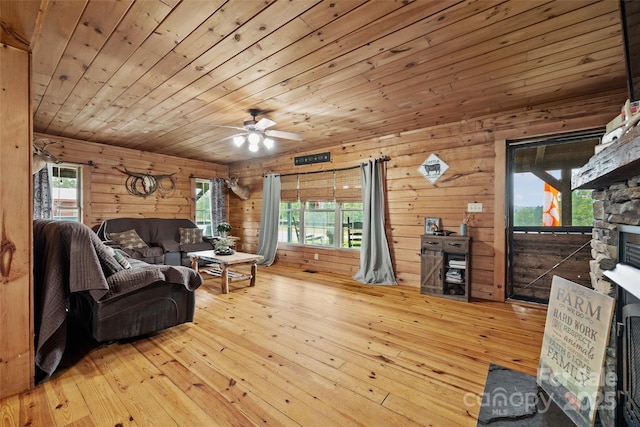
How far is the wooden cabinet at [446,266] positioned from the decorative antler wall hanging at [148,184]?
5194 mm

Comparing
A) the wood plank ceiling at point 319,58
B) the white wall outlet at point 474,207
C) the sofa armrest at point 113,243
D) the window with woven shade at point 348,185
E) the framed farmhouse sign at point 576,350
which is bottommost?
the framed farmhouse sign at point 576,350

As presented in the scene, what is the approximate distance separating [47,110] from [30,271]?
2.81 meters

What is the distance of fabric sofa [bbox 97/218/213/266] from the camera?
473 centimetres

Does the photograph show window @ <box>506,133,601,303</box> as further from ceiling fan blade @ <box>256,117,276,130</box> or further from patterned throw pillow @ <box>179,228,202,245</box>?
patterned throw pillow @ <box>179,228,202,245</box>

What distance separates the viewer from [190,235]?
219 inches

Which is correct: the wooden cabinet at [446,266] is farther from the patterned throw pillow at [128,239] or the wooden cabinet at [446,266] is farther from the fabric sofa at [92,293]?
the patterned throw pillow at [128,239]

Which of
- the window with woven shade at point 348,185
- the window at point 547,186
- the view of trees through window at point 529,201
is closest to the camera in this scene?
the window at point 547,186

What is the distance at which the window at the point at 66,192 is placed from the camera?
15.2 feet

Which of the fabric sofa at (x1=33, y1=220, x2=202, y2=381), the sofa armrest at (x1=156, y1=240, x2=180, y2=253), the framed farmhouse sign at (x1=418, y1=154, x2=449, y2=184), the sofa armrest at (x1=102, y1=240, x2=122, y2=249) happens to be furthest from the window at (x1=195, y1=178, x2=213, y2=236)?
the framed farmhouse sign at (x1=418, y1=154, x2=449, y2=184)

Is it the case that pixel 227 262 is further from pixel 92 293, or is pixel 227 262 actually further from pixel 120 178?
pixel 120 178

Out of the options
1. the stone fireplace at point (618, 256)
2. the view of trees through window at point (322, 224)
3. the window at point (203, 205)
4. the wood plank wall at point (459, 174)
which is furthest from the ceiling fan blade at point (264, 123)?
the window at point (203, 205)

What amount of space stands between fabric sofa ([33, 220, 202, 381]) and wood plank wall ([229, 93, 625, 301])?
2.98m

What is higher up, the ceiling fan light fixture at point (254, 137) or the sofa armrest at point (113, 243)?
the ceiling fan light fixture at point (254, 137)

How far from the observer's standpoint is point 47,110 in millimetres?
3426
